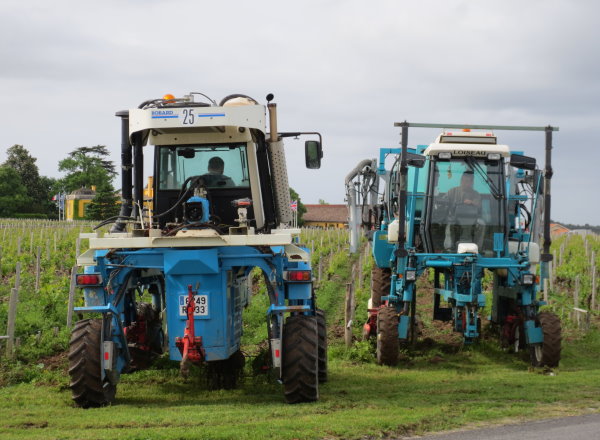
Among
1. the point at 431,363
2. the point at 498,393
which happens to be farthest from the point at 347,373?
the point at 498,393

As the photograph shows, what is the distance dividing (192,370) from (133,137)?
10.6 feet

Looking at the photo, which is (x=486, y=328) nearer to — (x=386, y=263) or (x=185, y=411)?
(x=386, y=263)

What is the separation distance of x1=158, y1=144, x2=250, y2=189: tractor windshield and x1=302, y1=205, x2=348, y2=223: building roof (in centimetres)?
9200

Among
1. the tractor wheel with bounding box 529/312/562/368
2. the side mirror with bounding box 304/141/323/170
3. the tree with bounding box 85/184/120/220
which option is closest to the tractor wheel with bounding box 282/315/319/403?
the side mirror with bounding box 304/141/323/170

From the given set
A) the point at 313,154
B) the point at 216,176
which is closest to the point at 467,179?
the point at 313,154

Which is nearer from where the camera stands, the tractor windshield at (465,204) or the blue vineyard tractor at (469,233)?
the blue vineyard tractor at (469,233)

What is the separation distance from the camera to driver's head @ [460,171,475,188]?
468 inches

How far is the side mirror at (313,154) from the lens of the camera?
31.4 feet

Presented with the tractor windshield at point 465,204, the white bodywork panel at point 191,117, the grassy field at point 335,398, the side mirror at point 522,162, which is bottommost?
the grassy field at point 335,398

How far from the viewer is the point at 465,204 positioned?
1190 centimetres

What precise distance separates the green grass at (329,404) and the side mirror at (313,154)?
2.75 m

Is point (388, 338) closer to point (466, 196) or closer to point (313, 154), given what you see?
point (466, 196)

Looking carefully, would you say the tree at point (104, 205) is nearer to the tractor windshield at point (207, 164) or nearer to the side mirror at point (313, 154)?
the tractor windshield at point (207, 164)

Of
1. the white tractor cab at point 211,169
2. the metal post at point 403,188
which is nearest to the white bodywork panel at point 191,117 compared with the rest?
the white tractor cab at point 211,169
